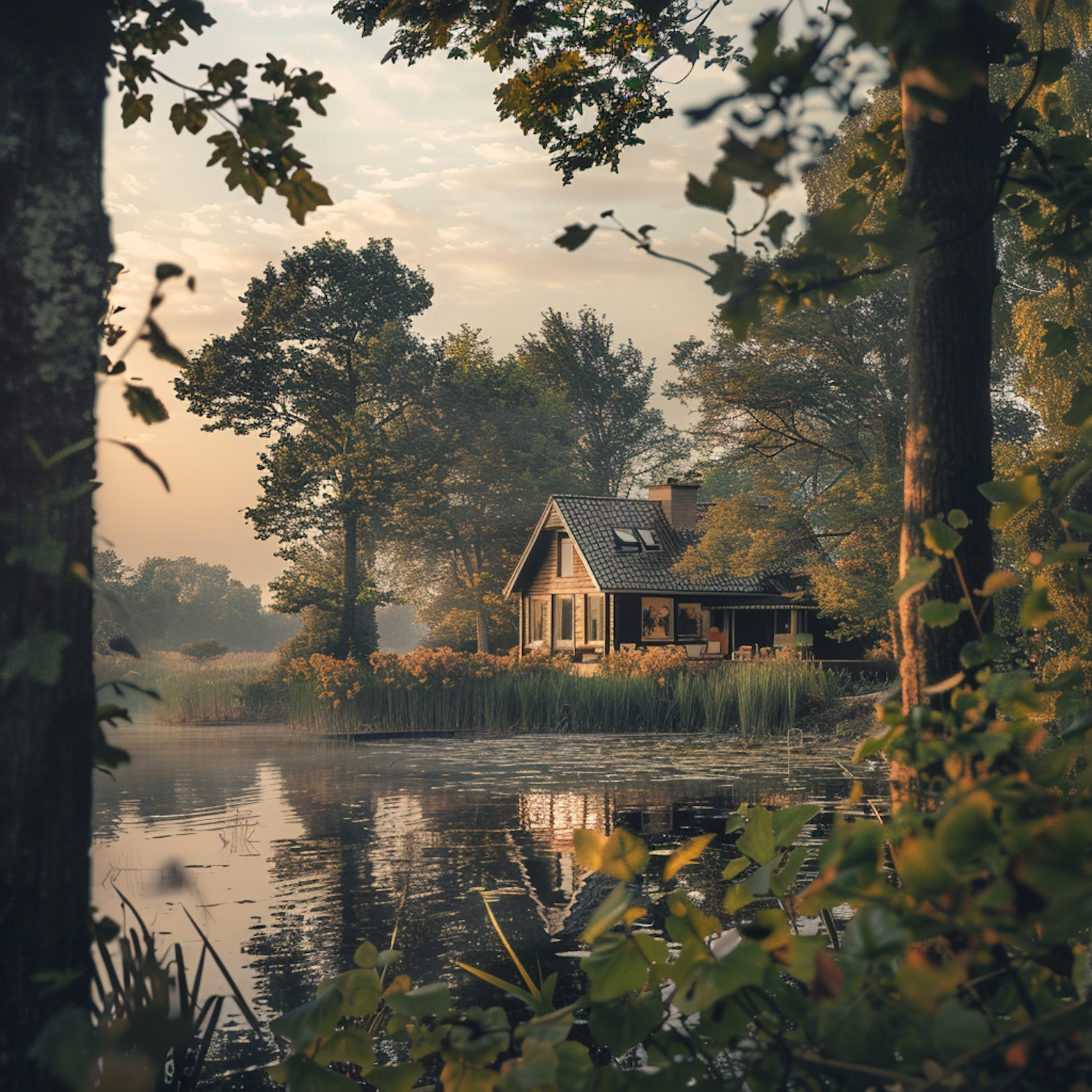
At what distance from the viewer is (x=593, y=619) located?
3409cm

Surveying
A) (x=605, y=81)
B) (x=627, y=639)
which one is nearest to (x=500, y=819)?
(x=605, y=81)

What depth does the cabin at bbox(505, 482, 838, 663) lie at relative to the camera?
32.8m

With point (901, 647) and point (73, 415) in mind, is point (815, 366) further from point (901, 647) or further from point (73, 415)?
point (73, 415)

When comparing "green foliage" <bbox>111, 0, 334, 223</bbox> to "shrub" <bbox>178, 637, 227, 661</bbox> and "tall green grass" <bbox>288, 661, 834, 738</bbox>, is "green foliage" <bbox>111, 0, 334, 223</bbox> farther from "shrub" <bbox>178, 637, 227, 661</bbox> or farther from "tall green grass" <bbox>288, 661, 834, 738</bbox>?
"shrub" <bbox>178, 637, 227, 661</bbox>

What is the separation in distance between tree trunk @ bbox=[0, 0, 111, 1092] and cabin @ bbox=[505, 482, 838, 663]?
29795 mm

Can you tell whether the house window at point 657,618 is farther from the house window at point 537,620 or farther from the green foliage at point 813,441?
the green foliage at point 813,441

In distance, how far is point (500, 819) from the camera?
421 inches

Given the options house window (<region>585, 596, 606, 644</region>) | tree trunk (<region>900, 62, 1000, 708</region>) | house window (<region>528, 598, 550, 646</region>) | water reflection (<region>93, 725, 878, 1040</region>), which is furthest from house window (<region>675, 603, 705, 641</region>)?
tree trunk (<region>900, 62, 1000, 708</region>)

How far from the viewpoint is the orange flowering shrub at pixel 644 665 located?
886 inches

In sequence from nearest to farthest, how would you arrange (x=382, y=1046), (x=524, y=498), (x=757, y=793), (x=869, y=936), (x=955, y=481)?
(x=869, y=936)
(x=955, y=481)
(x=382, y=1046)
(x=757, y=793)
(x=524, y=498)

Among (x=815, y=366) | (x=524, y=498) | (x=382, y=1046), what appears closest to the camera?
(x=382, y=1046)

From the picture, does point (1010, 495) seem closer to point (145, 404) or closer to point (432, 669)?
point (145, 404)

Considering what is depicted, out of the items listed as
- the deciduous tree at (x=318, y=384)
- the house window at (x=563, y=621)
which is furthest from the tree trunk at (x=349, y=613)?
the house window at (x=563, y=621)

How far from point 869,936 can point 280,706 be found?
1093 inches
